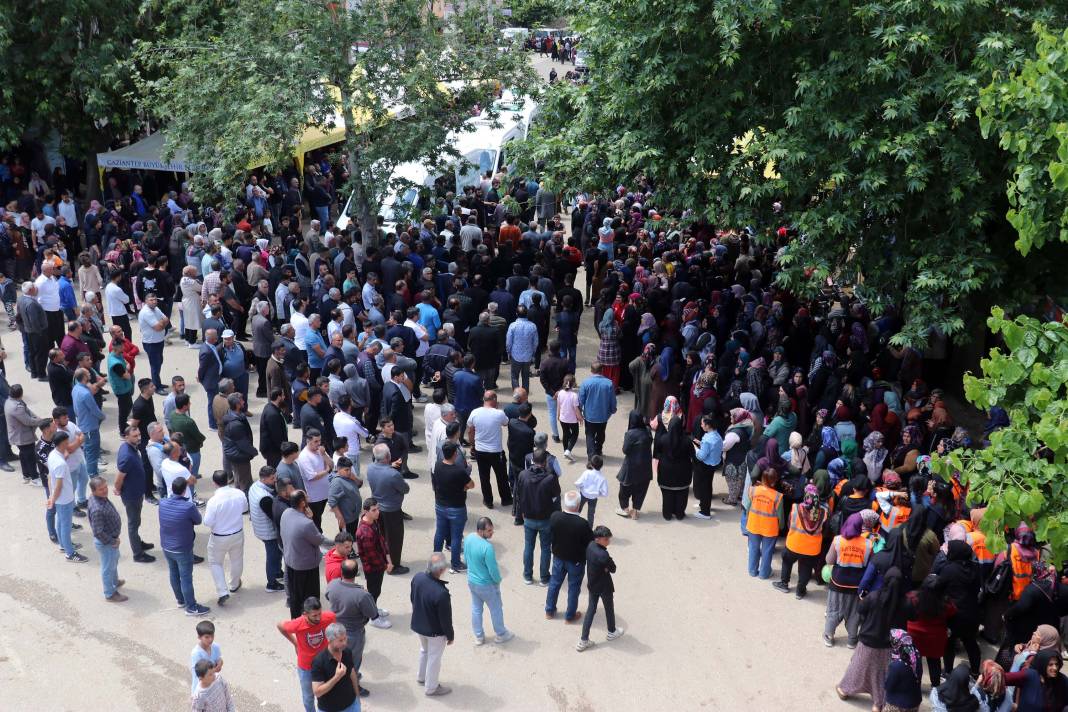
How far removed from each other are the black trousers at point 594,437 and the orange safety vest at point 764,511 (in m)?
2.63

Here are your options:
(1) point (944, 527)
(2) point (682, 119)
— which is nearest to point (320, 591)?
(1) point (944, 527)

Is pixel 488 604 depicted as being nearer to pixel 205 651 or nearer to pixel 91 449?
pixel 205 651

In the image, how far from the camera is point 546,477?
10.0 meters

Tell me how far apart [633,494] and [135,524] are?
5.07m

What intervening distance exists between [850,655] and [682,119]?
665cm

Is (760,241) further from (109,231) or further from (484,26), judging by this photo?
(109,231)

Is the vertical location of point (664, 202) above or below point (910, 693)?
above

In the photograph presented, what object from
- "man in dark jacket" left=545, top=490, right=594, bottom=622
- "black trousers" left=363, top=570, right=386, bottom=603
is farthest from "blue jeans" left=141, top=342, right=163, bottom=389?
"man in dark jacket" left=545, top=490, right=594, bottom=622

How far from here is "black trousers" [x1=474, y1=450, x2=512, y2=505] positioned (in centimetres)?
1169

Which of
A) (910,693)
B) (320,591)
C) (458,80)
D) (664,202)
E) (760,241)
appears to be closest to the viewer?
(910,693)

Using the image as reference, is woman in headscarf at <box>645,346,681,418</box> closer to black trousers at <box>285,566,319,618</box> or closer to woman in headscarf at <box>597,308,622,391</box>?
woman in headscarf at <box>597,308,622,391</box>

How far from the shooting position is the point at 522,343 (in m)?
14.2

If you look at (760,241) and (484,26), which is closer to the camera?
(760,241)

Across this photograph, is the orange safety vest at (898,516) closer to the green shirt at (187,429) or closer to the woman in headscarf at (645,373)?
the woman in headscarf at (645,373)
